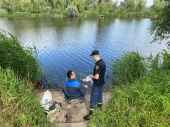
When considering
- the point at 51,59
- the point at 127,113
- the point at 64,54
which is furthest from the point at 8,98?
the point at 64,54

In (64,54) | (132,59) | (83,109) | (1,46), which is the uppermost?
(1,46)

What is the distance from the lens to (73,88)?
3.99 m

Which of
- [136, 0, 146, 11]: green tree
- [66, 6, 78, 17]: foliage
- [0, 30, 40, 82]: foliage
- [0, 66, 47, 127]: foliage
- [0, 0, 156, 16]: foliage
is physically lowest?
[0, 66, 47, 127]: foliage

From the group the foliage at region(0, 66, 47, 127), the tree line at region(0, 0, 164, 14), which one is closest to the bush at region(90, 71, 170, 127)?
the foliage at region(0, 66, 47, 127)

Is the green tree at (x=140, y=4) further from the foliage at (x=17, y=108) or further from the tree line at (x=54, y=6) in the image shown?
the foliage at (x=17, y=108)

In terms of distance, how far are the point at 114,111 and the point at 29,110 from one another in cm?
224

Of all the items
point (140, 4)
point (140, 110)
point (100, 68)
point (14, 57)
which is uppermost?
point (140, 4)

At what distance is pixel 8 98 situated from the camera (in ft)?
9.41

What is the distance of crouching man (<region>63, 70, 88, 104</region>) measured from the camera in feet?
12.8

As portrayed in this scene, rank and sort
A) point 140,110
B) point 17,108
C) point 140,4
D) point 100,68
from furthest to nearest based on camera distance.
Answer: point 140,4 < point 100,68 < point 17,108 < point 140,110

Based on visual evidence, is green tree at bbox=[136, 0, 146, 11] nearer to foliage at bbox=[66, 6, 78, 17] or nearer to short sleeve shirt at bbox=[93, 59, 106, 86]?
foliage at bbox=[66, 6, 78, 17]

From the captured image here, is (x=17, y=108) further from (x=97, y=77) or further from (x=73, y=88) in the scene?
(x=97, y=77)

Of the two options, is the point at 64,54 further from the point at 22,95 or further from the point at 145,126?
the point at 145,126

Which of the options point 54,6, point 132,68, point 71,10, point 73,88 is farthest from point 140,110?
Answer: point 54,6
